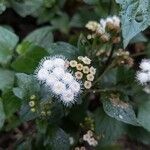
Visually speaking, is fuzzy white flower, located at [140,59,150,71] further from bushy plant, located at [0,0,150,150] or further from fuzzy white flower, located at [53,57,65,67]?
fuzzy white flower, located at [53,57,65,67]

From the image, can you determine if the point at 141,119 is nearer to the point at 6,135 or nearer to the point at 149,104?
the point at 149,104

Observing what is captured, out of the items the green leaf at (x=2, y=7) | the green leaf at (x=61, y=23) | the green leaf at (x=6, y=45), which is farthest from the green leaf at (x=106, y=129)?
the green leaf at (x=61, y=23)

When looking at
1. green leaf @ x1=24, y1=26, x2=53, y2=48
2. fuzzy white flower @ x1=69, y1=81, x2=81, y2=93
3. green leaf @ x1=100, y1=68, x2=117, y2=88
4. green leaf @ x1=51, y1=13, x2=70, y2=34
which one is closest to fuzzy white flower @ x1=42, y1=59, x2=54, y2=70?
fuzzy white flower @ x1=69, y1=81, x2=81, y2=93

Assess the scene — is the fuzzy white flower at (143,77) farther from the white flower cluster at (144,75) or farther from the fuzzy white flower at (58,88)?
the fuzzy white flower at (58,88)

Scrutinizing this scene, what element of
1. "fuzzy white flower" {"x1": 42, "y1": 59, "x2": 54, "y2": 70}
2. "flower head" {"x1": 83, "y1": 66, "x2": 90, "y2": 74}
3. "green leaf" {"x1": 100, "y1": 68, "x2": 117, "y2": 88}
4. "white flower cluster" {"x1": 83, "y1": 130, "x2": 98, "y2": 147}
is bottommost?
"white flower cluster" {"x1": 83, "y1": 130, "x2": 98, "y2": 147}

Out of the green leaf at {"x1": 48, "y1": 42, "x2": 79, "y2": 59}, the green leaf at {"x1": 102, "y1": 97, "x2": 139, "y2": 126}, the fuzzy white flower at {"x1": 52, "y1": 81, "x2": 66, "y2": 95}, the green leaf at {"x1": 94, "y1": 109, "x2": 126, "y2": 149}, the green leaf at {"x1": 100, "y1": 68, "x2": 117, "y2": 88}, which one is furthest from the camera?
the green leaf at {"x1": 100, "y1": 68, "x2": 117, "y2": 88}

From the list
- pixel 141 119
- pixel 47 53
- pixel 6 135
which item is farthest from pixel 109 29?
pixel 6 135

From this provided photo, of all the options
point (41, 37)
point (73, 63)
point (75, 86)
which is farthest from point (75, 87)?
point (41, 37)
